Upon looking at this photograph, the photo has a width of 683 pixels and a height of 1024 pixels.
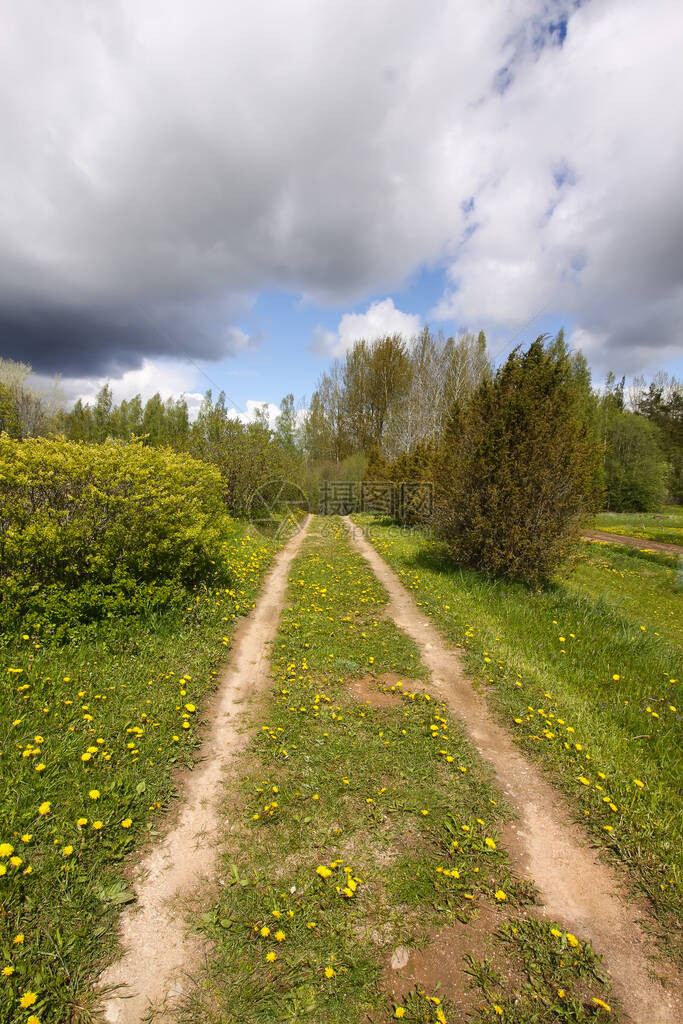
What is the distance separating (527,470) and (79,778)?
9531 millimetres

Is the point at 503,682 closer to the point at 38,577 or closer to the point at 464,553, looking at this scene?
the point at 464,553

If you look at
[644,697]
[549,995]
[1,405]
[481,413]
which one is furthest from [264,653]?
[1,405]

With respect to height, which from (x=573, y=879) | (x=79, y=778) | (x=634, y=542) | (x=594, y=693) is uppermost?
(x=79, y=778)

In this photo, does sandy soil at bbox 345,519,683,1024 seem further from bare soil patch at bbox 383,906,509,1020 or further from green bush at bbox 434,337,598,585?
green bush at bbox 434,337,598,585

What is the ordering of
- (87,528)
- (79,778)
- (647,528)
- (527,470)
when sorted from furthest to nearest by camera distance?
(647,528) → (527,470) → (87,528) → (79,778)

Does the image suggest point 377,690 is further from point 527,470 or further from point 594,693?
point 527,470

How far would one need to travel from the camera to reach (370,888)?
3.06 meters

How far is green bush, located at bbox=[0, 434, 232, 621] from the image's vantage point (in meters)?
5.61

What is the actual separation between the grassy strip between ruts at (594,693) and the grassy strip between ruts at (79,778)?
3.69m

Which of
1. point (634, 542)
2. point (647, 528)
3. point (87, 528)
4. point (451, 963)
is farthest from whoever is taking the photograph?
point (647, 528)

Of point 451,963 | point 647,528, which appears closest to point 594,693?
point 451,963

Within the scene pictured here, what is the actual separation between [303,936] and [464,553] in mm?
9042

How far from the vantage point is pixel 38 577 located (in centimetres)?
585

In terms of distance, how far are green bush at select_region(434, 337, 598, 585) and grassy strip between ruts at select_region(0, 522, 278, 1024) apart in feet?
22.5
